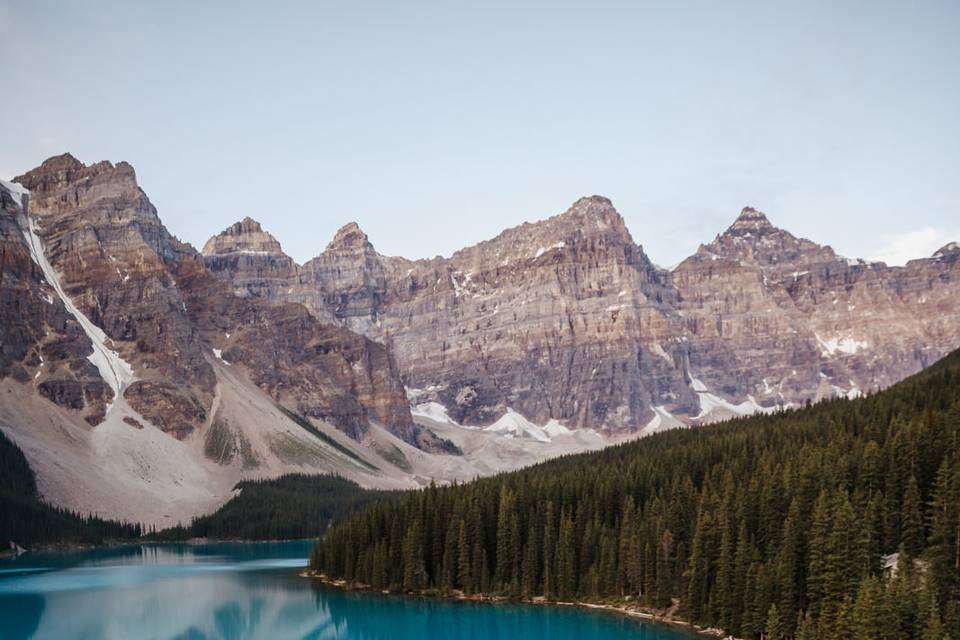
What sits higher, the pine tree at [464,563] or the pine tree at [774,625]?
the pine tree at [464,563]

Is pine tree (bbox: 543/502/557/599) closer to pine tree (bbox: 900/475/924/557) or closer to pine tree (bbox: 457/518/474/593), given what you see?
pine tree (bbox: 457/518/474/593)

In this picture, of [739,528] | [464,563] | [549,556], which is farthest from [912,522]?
[464,563]

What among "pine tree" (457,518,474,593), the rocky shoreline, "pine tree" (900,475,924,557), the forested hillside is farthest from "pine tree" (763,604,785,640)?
"pine tree" (457,518,474,593)

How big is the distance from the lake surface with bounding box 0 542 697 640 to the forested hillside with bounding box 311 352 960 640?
520cm

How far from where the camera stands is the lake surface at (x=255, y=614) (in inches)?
3639

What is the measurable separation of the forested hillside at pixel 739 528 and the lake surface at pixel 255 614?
17.0 feet

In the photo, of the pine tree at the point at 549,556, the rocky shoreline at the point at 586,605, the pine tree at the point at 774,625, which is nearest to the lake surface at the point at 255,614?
the rocky shoreline at the point at 586,605

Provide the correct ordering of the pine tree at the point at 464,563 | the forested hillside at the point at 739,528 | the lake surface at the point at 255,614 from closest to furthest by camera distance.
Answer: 1. the forested hillside at the point at 739,528
2. the lake surface at the point at 255,614
3. the pine tree at the point at 464,563

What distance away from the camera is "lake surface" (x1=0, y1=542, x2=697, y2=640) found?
92438mm

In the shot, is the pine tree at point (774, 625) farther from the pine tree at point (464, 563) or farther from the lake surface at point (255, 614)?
the pine tree at point (464, 563)

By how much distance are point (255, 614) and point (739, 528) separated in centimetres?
4625

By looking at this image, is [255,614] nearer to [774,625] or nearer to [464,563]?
[464,563]

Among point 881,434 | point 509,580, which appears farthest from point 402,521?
point 881,434

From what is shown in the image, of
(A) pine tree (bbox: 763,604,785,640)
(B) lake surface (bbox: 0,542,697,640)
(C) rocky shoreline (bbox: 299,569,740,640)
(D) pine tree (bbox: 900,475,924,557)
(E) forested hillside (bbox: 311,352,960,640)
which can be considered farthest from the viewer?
(B) lake surface (bbox: 0,542,697,640)
